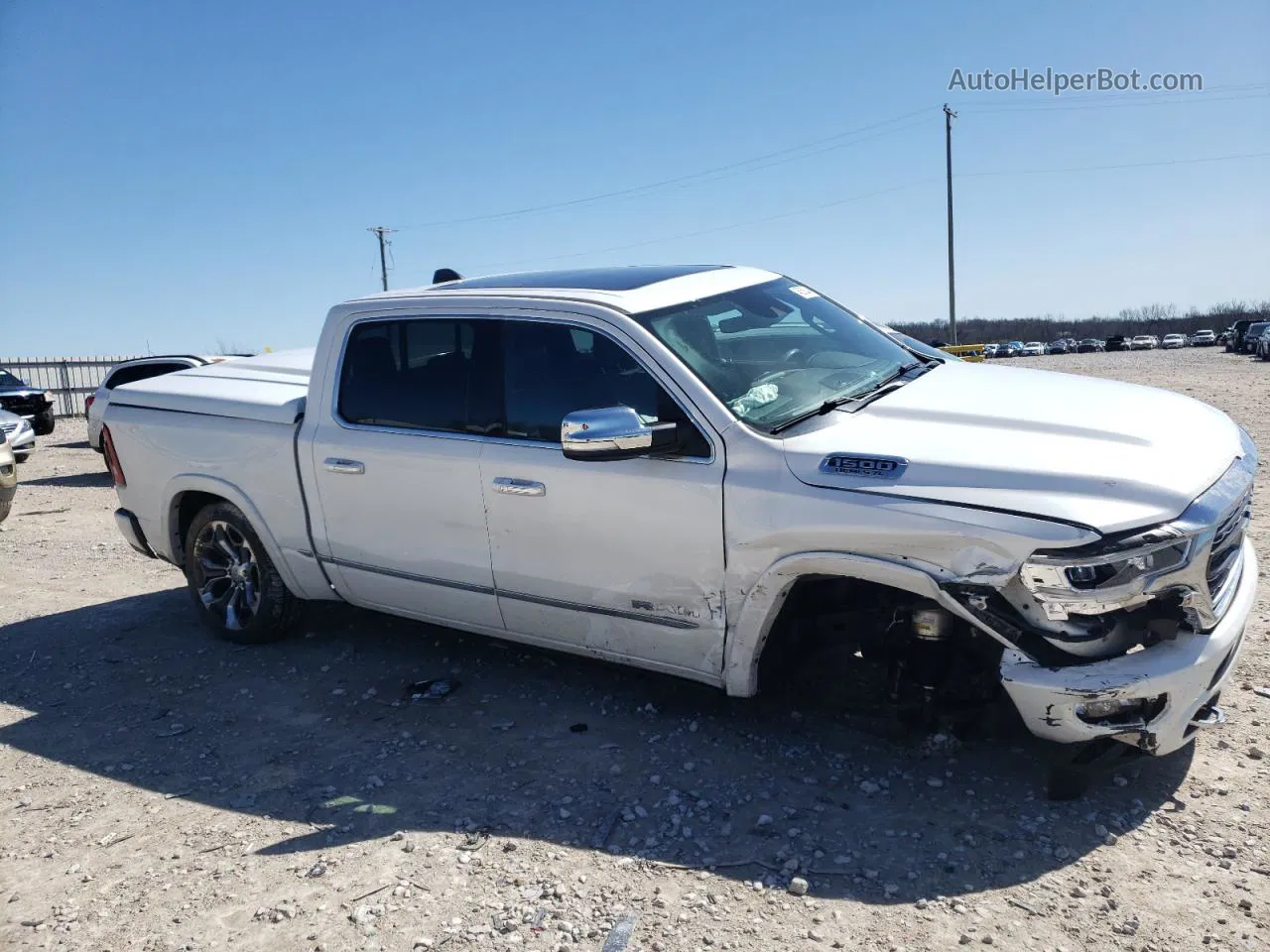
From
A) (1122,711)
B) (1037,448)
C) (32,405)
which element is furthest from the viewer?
(32,405)

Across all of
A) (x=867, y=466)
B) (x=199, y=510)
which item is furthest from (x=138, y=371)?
(x=867, y=466)

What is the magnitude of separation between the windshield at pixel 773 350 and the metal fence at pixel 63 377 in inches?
1275

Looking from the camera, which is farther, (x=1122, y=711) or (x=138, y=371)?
(x=138, y=371)

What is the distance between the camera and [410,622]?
5.75 metres

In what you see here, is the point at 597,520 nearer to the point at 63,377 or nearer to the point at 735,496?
the point at 735,496

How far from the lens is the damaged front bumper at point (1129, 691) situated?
2982 millimetres

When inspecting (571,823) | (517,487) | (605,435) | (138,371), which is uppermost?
(138,371)

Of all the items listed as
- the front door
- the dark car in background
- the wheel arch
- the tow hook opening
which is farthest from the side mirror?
the dark car in background

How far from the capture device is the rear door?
4316mm

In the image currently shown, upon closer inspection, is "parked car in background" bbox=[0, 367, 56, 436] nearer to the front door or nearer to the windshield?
the front door

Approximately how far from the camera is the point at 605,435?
3469 millimetres

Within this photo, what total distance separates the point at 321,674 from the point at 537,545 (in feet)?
5.79

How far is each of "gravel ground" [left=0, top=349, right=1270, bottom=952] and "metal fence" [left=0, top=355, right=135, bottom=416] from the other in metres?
30.9

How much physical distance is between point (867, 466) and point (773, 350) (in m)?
1.03
